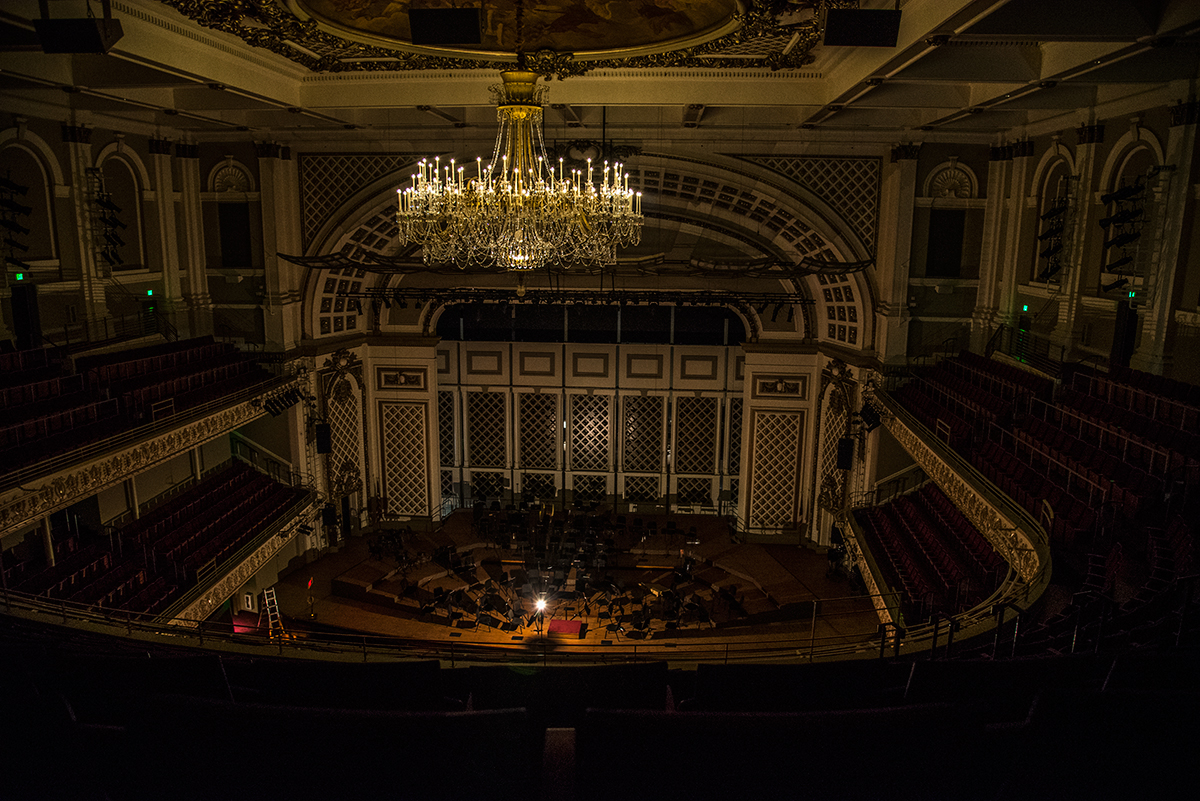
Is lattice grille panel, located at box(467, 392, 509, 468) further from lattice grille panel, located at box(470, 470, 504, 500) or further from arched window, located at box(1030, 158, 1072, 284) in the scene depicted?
arched window, located at box(1030, 158, 1072, 284)

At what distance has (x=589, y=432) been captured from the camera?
20.2m

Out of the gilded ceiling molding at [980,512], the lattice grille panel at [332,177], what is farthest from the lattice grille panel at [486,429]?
the gilded ceiling molding at [980,512]

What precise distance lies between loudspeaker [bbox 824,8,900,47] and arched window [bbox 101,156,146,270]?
1302 centimetres

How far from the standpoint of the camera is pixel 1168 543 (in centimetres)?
683

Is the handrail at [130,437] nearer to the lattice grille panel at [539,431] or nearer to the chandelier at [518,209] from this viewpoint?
the chandelier at [518,209]

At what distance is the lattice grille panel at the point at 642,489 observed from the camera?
20188 mm

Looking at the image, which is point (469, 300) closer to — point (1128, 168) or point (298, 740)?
point (1128, 168)

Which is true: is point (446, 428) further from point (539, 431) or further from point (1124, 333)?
point (1124, 333)

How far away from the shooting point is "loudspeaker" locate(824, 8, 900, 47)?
652 cm

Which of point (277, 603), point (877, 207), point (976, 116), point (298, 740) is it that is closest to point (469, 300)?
point (277, 603)

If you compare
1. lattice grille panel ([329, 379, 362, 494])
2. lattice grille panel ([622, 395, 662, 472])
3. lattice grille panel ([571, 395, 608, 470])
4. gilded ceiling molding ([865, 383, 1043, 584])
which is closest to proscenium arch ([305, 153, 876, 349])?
lattice grille panel ([329, 379, 362, 494])

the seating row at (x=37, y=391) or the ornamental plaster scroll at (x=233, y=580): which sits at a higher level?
the seating row at (x=37, y=391)

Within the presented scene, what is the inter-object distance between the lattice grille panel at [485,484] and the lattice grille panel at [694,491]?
4.97 meters

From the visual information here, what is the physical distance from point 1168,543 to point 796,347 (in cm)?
1106
